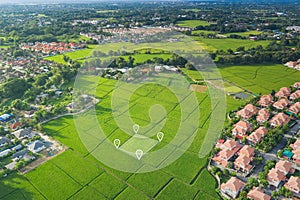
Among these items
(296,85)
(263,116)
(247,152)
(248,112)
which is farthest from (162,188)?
(296,85)

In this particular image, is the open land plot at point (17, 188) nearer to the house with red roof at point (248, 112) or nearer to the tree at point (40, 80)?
the tree at point (40, 80)

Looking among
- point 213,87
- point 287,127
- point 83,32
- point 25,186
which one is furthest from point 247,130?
point 83,32

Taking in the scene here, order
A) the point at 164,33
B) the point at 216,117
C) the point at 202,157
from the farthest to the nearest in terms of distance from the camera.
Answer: the point at 164,33 → the point at 216,117 → the point at 202,157

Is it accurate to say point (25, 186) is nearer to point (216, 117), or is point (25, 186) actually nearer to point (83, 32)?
point (216, 117)

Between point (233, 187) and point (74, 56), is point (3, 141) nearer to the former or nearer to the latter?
point (233, 187)

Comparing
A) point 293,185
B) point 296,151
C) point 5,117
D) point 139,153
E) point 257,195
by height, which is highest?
point 296,151

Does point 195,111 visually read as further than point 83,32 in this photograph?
No

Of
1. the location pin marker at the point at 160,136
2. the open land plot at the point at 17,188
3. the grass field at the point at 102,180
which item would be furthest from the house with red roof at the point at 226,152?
the open land plot at the point at 17,188
